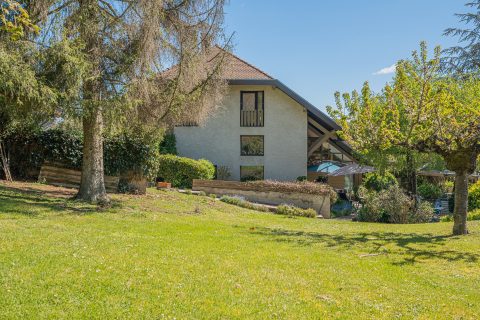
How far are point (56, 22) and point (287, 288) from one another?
9.81m

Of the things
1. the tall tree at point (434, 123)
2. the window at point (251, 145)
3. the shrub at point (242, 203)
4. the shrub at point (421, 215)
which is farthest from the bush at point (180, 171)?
the tall tree at point (434, 123)

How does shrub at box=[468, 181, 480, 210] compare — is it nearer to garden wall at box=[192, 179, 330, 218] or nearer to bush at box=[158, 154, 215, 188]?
garden wall at box=[192, 179, 330, 218]

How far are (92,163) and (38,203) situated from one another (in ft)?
6.60

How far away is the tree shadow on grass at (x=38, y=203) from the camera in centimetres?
1067

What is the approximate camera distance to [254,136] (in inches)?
1062

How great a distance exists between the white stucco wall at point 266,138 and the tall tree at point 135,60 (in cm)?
1220

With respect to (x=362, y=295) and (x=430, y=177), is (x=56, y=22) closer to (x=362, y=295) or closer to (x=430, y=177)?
(x=362, y=295)

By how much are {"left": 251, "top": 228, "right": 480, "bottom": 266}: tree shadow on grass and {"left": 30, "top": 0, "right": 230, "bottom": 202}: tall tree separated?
4990 millimetres

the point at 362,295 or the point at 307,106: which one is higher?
the point at 307,106

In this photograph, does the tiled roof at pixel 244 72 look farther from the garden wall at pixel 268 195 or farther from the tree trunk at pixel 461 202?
the tree trunk at pixel 461 202

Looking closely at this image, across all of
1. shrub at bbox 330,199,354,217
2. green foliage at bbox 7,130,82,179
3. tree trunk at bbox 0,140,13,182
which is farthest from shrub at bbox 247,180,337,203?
tree trunk at bbox 0,140,13,182

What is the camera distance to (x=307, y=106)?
2511 cm

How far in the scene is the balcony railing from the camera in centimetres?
2673

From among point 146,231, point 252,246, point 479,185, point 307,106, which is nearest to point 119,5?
point 146,231
